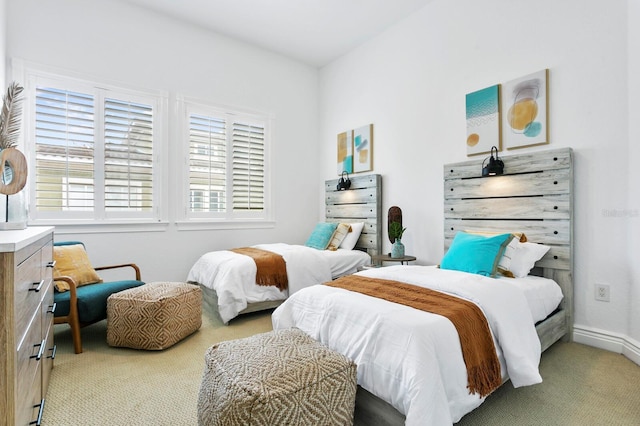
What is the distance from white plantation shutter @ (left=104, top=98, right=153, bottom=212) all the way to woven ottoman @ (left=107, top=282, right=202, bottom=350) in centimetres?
155

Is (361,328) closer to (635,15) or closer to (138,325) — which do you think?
(138,325)

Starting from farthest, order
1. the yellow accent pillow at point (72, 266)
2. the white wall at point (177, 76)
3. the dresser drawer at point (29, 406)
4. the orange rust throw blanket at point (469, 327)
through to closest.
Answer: the white wall at point (177, 76), the yellow accent pillow at point (72, 266), the orange rust throw blanket at point (469, 327), the dresser drawer at point (29, 406)

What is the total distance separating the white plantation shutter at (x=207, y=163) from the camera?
4254mm

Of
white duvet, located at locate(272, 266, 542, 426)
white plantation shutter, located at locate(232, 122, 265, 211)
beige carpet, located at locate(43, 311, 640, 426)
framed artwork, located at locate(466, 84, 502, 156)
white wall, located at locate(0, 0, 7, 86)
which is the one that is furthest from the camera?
white plantation shutter, located at locate(232, 122, 265, 211)

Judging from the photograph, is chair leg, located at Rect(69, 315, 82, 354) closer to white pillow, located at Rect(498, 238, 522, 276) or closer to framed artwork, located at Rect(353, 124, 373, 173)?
white pillow, located at Rect(498, 238, 522, 276)

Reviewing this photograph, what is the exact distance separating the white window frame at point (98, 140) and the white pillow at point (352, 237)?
2.29m

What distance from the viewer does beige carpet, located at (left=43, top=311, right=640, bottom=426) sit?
1.71 m

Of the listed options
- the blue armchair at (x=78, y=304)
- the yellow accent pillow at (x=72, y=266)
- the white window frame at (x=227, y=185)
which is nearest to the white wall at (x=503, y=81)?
the white window frame at (x=227, y=185)

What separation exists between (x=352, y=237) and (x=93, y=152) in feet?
10.5

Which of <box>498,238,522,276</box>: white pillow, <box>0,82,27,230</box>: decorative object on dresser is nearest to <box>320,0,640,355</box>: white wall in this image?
<box>498,238,522,276</box>: white pillow

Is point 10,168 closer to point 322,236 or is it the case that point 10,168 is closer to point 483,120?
point 322,236

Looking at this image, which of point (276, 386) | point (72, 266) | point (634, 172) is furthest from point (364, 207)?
point (276, 386)

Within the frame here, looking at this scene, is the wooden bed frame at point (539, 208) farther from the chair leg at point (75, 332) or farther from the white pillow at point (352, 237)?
the chair leg at point (75, 332)

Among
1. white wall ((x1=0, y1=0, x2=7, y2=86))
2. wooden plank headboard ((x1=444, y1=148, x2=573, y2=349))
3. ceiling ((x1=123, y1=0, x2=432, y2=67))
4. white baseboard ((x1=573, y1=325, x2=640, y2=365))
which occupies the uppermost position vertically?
ceiling ((x1=123, y1=0, x2=432, y2=67))
